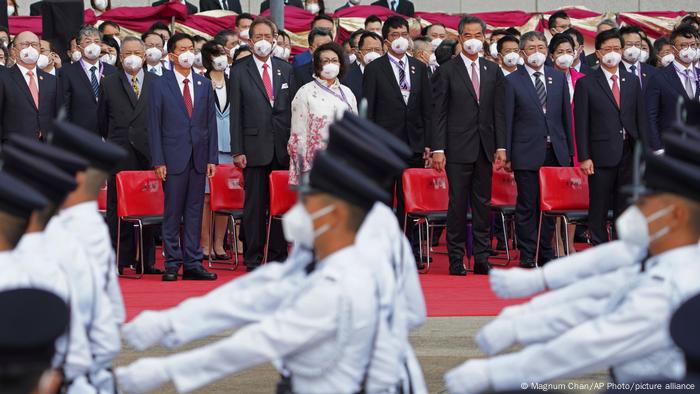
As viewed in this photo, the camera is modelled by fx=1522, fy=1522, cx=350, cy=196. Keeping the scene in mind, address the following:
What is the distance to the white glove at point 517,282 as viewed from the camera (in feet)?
18.9

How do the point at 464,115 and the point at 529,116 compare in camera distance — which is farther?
the point at 529,116

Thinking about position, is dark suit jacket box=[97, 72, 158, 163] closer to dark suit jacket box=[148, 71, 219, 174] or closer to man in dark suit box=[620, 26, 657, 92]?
dark suit jacket box=[148, 71, 219, 174]

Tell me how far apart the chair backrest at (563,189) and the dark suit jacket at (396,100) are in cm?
113

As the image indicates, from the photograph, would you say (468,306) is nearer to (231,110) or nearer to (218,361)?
(231,110)

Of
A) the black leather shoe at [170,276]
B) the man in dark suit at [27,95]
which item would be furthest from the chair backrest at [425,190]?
the man in dark suit at [27,95]

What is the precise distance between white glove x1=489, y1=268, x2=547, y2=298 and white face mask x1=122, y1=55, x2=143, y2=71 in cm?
849

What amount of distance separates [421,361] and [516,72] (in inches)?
188

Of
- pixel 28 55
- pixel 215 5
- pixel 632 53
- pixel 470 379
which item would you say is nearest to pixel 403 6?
pixel 215 5

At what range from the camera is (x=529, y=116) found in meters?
13.8

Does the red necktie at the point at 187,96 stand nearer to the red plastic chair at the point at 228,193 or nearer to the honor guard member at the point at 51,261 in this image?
the red plastic chair at the point at 228,193

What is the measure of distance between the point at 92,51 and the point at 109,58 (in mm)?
1638

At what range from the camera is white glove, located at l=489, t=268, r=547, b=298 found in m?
5.77

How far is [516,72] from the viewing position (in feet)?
45.5

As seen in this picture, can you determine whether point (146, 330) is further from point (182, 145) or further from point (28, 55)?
point (28, 55)
